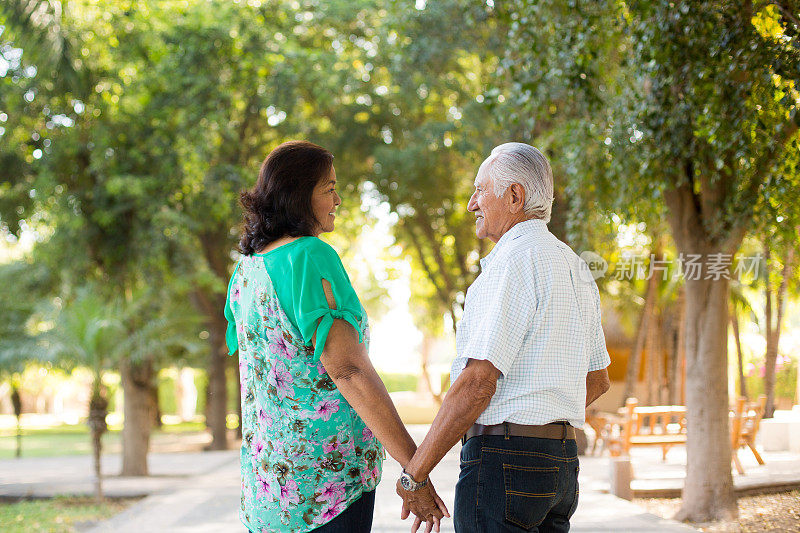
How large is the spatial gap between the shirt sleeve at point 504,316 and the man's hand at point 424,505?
1.37ft

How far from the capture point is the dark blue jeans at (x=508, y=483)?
2225 mm

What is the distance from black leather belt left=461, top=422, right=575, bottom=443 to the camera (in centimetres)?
225

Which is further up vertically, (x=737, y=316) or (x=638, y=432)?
(x=737, y=316)

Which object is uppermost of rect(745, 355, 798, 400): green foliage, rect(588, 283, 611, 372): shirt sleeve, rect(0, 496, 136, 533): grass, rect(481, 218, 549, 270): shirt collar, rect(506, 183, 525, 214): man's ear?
rect(506, 183, 525, 214): man's ear

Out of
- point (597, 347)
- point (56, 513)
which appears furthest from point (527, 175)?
point (56, 513)

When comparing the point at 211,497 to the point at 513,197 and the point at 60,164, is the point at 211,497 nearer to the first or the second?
the point at 60,164

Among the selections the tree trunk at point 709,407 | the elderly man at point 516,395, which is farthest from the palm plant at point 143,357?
the elderly man at point 516,395

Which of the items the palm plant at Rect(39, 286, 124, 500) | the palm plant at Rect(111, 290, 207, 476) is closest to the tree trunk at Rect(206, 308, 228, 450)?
the palm plant at Rect(111, 290, 207, 476)

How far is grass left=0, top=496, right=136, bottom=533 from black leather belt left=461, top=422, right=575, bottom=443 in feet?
27.0

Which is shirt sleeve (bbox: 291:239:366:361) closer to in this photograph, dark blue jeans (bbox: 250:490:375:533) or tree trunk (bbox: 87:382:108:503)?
dark blue jeans (bbox: 250:490:375:533)

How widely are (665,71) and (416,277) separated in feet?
54.3

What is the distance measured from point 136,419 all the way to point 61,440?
15025 mm

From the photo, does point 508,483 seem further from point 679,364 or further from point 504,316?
point 679,364

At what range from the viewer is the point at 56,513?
1059 cm
